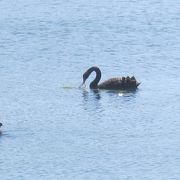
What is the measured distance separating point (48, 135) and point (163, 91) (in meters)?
6.49

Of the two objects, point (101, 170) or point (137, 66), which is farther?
point (137, 66)

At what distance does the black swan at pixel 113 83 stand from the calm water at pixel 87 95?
34cm

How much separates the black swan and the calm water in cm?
34

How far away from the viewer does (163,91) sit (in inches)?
1602

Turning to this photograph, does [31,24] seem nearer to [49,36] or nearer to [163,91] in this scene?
[49,36]

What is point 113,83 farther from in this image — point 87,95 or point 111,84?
point 87,95

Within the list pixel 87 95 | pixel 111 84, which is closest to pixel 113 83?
pixel 111 84

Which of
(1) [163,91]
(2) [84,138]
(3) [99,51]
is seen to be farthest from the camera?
(3) [99,51]

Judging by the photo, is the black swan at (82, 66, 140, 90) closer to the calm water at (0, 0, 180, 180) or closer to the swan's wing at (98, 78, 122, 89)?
the swan's wing at (98, 78, 122, 89)

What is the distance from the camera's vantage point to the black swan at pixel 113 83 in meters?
41.4

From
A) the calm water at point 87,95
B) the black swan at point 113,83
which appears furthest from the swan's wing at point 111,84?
the calm water at point 87,95

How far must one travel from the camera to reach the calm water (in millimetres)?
32531

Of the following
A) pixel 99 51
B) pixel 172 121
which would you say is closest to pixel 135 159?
→ pixel 172 121

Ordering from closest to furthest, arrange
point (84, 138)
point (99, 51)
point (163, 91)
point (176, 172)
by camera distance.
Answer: point (176, 172), point (84, 138), point (163, 91), point (99, 51)
